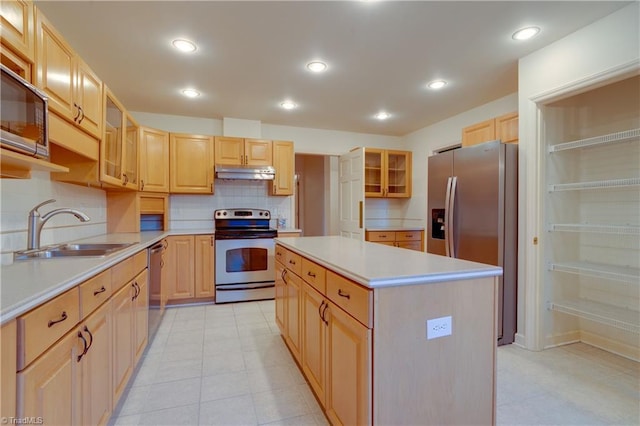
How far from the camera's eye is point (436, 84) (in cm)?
316

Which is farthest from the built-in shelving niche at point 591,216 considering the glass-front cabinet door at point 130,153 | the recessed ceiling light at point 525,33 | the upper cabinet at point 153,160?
the upper cabinet at point 153,160

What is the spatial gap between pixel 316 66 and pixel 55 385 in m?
2.71

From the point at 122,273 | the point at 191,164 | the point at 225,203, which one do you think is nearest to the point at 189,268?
the point at 225,203

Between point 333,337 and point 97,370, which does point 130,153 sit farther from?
point 333,337

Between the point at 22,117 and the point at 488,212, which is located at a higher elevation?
the point at 22,117

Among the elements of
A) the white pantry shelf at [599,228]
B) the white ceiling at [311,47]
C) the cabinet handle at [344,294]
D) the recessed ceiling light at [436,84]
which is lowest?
the cabinet handle at [344,294]

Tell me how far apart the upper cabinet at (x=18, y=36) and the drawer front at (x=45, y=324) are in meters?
1.06

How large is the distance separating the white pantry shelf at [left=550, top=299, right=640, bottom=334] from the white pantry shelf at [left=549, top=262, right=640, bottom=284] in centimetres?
27

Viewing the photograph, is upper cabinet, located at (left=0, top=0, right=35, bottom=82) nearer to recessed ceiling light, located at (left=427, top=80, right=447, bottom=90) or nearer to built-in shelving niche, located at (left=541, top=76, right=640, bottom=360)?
recessed ceiling light, located at (left=427, top=80, right=447, bottom=90)

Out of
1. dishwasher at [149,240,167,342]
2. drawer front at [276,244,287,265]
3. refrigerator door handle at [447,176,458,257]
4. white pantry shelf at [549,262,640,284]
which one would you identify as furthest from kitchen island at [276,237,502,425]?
dishwasher at [149,240,167,342]

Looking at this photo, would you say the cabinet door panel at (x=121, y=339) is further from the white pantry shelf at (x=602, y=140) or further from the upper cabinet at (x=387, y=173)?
the upper cabinet at (x=387, y=173)

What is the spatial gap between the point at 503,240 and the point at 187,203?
12.3 ft

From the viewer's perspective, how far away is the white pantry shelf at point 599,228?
2113 millimetres

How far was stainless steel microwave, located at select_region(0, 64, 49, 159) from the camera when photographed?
116 cm
